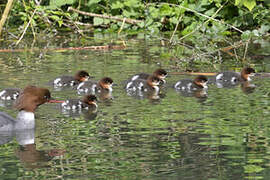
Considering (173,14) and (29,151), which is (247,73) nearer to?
(29,151)

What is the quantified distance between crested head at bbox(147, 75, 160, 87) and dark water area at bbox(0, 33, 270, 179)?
6.7 inches

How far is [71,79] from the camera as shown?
30.0ft

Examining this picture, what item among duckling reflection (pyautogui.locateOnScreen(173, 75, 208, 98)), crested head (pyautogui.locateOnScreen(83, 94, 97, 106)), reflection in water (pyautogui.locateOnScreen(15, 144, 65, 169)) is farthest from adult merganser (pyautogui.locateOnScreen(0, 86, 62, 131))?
duckling reflection (pyautogui.locateOnScreen(173, 75, 208, 98))

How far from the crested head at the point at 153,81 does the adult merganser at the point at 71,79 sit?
2.89 feet

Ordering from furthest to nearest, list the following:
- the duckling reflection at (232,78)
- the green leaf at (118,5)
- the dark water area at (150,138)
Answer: the green leaf at (118,5)
the duckling reflection at (232,78)
the dark water area at (150,138)

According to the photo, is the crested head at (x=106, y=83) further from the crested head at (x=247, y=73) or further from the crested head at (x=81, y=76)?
the crested head at (x=247, y=73)

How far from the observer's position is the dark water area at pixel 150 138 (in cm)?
488

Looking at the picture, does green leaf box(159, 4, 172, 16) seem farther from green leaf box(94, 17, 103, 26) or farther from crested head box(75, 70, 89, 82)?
crested head box(75, 70, 89, 82)

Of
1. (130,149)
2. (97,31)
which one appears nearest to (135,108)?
(130,149)

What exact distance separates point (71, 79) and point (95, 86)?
466 millimetres

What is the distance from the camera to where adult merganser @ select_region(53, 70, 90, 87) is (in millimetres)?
8969

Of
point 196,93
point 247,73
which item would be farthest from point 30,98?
point 247,73

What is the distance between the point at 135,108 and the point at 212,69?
300cm

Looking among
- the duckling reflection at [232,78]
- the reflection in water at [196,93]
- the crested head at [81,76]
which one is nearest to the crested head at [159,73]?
the reflection in water at [196,93]
